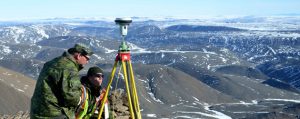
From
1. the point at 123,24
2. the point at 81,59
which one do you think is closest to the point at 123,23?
the point at 123,24

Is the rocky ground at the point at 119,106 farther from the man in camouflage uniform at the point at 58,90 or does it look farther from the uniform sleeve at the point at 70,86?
the uniform sleeve at the point at 70,86

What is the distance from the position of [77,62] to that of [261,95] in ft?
642

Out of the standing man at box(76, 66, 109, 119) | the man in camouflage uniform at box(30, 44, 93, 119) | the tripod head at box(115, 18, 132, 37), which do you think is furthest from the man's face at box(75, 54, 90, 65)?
the tripod head at box(115, 18, 132, 37)

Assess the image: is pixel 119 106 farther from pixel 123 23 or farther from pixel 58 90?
pixel 58 90

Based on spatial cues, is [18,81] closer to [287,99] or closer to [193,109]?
[193,109]

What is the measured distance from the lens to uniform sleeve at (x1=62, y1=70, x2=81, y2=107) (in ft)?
27.3

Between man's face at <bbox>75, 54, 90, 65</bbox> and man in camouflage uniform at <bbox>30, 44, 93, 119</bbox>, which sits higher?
man's face at <bbox>75, 54, 90, 65</bbox>

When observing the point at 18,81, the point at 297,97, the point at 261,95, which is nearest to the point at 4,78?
the point at 18,81

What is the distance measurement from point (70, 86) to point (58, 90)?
357 mm

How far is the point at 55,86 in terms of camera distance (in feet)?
28.0

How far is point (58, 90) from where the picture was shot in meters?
8.55

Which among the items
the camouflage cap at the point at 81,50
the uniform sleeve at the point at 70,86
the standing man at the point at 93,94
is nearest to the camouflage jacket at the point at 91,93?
the standing man at the point at 93,94

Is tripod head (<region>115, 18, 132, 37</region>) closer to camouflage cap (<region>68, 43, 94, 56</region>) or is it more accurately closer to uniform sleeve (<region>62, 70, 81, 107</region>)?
camouflage cap (<region>68, 43, 94, 56</region>)

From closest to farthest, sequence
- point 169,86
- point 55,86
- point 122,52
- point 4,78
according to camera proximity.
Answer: point 55,86 → point 122,52 → point 4,78 → point 169,86
